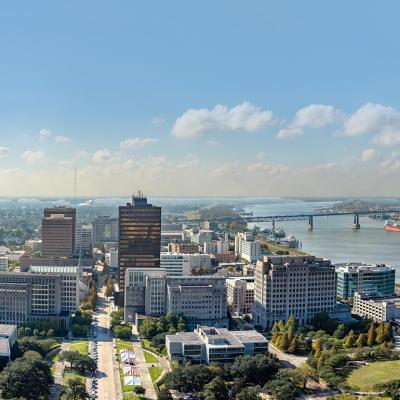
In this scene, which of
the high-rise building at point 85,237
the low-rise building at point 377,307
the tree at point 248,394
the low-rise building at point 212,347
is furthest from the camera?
the high-rise building at point 85,237

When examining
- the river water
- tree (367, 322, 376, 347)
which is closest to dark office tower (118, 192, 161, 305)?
tree (367, 322, 376, 347)

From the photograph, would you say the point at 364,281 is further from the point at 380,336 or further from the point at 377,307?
the point at 380,336

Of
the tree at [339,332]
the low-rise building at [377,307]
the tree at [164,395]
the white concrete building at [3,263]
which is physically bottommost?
the tree at [164,395]

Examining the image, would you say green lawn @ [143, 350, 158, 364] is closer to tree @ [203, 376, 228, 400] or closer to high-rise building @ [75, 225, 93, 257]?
tree @ [203, 376, 228, 400]

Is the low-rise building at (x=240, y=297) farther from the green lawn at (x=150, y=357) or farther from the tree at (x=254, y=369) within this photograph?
the tree at (x=254, y=369)

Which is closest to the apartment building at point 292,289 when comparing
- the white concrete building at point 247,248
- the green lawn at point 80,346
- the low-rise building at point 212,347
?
the low-rise building at point 212,347

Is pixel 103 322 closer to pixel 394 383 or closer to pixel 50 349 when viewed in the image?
pixel 50 349
